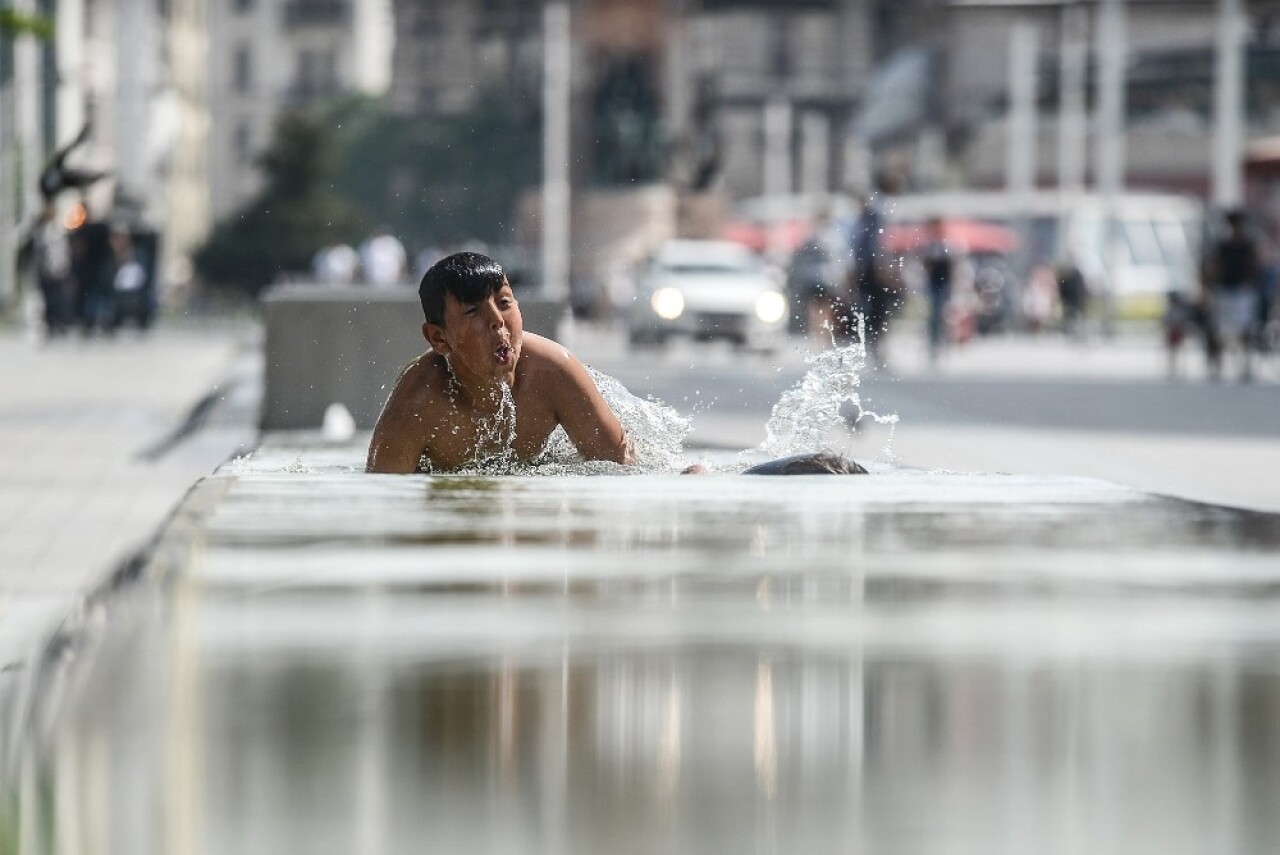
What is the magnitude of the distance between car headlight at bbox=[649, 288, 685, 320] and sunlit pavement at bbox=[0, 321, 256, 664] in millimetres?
10241

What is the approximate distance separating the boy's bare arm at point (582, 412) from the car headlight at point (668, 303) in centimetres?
3252

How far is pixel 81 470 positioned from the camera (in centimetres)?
1428

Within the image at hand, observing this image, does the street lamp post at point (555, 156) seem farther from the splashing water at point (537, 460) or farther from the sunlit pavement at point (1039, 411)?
the splashing water at point (537, 460)

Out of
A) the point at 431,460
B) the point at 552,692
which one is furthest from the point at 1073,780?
the point at 431,460

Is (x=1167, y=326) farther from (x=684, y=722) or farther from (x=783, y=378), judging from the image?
(x=684, y=722)

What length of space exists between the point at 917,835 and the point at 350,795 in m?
0.53

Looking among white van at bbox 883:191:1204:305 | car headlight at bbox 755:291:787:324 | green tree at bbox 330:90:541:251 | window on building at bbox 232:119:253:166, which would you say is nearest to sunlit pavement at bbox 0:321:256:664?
car headlight at bbox 755:291:787:324

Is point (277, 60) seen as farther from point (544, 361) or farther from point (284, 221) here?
point (544, 361)

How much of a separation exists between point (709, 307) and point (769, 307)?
0.89m

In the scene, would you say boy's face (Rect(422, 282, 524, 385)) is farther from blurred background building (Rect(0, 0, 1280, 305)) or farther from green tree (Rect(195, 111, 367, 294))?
green tree (Rect(195, 111, 367, 294))

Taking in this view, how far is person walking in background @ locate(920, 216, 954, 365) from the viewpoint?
3008 centimetres

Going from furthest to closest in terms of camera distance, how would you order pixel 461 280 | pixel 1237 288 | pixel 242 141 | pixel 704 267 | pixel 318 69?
pixel 242 141 < pixel 318 69 < pixel 704 267 < pixel 1237 288 < pixel 461 280

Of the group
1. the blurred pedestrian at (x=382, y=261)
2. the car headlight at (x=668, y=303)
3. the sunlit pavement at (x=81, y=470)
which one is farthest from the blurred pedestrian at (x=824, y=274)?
the sunlit pavement at (x=81, y=470)

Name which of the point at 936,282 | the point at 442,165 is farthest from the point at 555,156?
the point at 442,165
